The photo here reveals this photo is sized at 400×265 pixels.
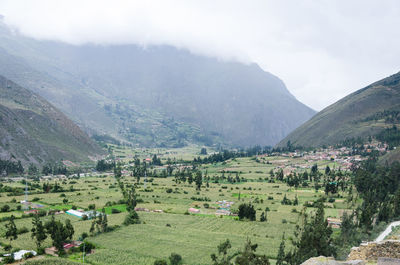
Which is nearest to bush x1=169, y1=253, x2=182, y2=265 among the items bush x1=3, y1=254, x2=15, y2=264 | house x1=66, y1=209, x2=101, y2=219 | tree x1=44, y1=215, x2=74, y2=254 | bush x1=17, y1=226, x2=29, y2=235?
tree x1=44, y1=215, x2=74, y2=254

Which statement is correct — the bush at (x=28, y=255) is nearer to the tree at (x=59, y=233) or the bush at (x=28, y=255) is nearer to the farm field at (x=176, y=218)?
the tree at (x=59, y=233)

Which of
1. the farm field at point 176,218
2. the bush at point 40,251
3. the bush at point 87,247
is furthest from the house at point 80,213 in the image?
the bush at point 40,251

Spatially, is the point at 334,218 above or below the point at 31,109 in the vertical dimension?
below

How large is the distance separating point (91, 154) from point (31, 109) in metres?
41.5

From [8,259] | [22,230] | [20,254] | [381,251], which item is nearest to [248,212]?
[22,230]

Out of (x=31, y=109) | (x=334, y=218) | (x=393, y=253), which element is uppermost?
(x=31, y=109)

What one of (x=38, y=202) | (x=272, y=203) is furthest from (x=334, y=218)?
(x=38, y=202)

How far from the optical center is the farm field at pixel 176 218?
157 ft

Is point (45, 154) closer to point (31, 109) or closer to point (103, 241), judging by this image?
point (31, 109)

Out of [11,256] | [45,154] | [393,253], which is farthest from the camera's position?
[45,154]

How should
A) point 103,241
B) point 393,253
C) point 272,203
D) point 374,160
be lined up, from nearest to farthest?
point 393,253 → point 103,241 → point 272,203 → point 374,160

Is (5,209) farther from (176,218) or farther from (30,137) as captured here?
(30,137)

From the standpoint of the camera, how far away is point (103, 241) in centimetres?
5122

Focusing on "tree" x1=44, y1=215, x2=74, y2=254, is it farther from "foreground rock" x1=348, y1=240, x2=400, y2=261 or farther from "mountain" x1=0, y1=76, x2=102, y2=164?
"mountain" x1=0, y1=76, x2=102, y2=164
